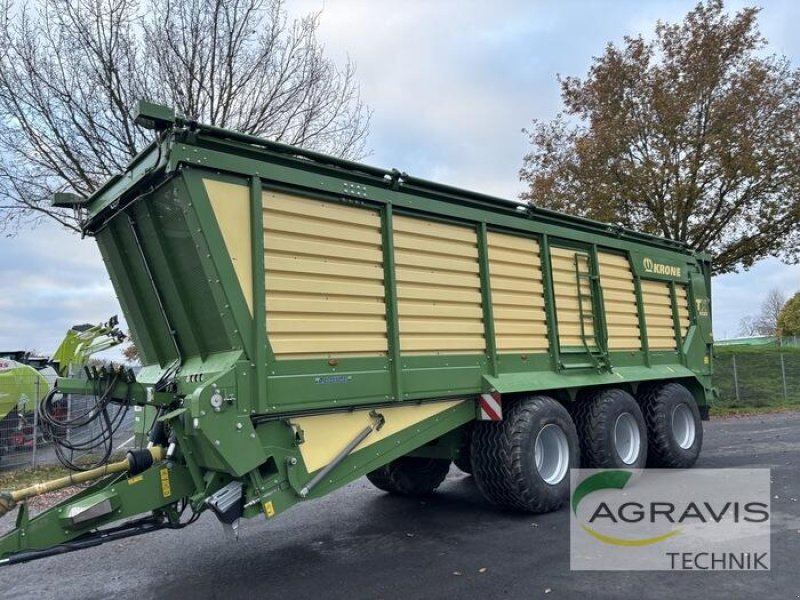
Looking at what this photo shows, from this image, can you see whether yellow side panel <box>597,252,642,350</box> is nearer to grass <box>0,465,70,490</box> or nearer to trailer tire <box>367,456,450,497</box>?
trailer tire <box>367,456,450,497</box>

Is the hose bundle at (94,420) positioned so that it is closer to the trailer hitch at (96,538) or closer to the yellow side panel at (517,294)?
the trailer hitch at (96,538)

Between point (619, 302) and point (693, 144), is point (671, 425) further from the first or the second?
point (693, 144)

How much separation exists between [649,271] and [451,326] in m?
4.01

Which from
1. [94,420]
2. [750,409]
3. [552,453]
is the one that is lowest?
[750,409]

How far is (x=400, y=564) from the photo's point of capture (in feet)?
15.7

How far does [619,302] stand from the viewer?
25.2ft

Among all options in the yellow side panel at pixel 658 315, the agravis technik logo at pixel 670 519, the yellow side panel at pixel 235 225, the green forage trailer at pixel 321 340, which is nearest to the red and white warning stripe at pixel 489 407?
the green forage trailer at pixel 321 340

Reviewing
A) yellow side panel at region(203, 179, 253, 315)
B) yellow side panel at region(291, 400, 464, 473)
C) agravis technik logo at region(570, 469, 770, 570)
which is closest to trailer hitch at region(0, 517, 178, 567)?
yellow side panel at region(291, 400, 464, 473)

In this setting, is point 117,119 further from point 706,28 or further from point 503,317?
point 706,28

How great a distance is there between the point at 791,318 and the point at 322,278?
49869 mm

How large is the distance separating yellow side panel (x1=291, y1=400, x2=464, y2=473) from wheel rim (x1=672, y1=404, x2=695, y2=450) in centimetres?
473

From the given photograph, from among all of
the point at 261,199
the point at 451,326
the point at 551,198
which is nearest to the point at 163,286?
the point at 261,199

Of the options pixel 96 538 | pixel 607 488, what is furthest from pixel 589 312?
pixel 96 538

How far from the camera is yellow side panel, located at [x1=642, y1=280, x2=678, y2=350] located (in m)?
8.23
